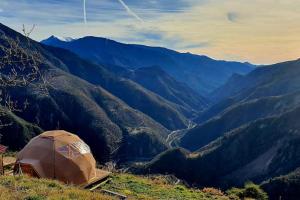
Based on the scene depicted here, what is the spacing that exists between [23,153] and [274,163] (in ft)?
458

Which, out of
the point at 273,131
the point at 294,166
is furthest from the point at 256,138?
the point at 294,166

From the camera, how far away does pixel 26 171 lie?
2331 cm

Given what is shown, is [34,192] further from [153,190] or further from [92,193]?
[153,190]

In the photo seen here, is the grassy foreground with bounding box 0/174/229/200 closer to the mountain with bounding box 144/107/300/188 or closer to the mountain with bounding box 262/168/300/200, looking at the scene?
the mountain with bounding box 262/168/300/200

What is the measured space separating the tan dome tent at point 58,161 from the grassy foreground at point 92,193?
5.36ft

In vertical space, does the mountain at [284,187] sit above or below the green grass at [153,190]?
below

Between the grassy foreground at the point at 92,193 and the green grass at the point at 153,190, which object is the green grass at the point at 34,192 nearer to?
the grassy foreground at the point at 92,193

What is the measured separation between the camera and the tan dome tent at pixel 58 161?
23562 mm

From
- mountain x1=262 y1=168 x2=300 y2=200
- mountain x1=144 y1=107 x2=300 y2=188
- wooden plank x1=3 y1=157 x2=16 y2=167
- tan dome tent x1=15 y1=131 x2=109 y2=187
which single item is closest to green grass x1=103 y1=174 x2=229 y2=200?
tan dome tent x1=15 y1=131 x2=109 y2=187

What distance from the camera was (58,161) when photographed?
2409 cm

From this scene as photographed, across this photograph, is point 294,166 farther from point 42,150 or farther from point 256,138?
point 42,150

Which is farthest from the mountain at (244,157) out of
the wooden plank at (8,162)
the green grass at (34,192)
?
the green grass at (34,192)

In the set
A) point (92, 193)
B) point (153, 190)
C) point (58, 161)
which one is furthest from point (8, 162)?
point (92, 193)

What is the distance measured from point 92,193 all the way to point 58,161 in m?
9.41
